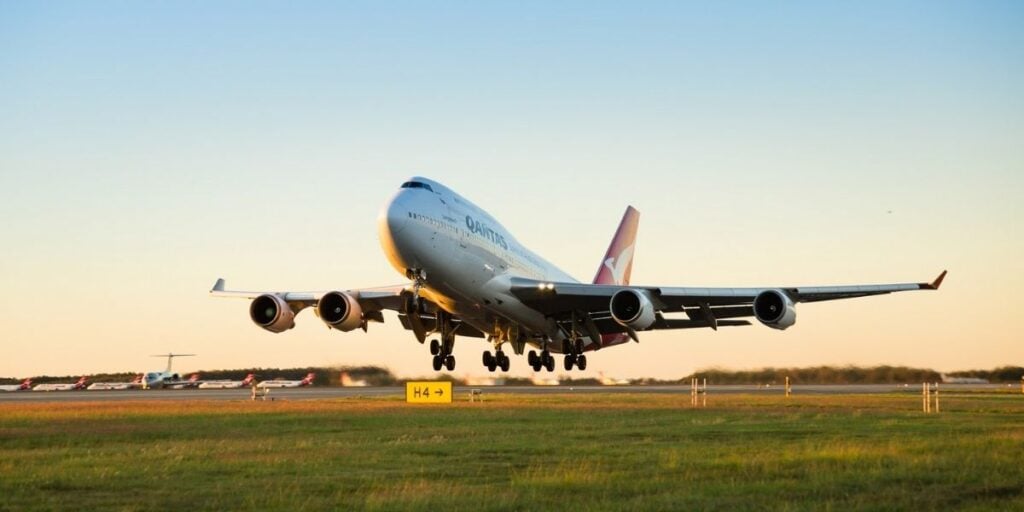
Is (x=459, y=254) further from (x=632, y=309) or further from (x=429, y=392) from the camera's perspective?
(x=429, y=392)

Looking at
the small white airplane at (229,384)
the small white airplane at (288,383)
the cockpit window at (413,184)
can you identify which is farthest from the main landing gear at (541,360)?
the small white airplane at (229,384)

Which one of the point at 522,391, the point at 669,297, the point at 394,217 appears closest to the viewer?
the point at 394,217

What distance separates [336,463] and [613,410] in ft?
92.4

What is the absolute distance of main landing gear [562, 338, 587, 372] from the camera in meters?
45.1

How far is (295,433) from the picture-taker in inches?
1577

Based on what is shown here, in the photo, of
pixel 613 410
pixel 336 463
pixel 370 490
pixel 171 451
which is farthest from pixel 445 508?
pixel 613 410

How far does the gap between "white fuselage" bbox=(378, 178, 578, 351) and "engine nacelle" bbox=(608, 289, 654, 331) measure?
369 centimetres

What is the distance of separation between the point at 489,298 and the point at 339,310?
22.2ft

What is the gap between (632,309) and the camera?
129 feet

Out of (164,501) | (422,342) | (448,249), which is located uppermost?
(448,249)

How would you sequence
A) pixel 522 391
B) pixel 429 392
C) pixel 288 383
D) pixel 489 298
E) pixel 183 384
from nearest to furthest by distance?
pixel 489 298 < pixel 429 392 < pixel 522 391 < pixel 288 383 < pixel 183 384

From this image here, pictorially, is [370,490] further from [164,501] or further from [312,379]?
[312,379]

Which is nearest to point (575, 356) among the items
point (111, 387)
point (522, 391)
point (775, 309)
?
point (775, 309)

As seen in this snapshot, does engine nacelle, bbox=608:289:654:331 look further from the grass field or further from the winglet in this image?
the winglet
